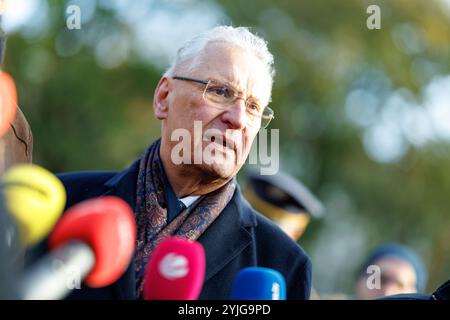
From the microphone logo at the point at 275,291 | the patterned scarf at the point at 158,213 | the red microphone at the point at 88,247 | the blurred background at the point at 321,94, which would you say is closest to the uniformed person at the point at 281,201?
the patterned scarf at the point at 158,213

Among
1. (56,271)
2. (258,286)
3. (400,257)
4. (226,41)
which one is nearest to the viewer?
(56,271)

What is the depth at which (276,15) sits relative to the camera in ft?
53.7

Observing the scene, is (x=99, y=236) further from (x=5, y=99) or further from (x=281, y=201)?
(x=281, y=201)

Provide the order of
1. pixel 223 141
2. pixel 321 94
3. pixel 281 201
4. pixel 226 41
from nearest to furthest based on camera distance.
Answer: pixel 223 141
pixel 226 41
pixel 281 201
pixel 321 94

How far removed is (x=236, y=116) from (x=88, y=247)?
4.23 ft

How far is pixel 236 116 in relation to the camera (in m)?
2.77

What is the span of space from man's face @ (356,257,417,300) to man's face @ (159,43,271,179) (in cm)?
211

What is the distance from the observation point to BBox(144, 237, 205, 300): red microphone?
68.7 inches

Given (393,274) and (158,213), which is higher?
(158,213)

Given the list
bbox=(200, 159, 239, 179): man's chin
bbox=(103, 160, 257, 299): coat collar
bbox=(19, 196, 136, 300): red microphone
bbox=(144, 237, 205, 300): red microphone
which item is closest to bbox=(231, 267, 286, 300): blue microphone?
bbox=(144, 237, 205, 300): red microphone

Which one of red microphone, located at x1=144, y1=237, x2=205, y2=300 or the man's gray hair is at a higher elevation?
the man's gray hair

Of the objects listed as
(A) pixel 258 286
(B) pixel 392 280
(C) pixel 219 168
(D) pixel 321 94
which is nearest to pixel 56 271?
(A) pixel 258 286

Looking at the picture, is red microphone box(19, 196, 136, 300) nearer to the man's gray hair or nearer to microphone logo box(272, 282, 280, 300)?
microphone logo box(272, 282, 280, 300)

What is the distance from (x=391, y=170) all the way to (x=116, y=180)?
1260cm
